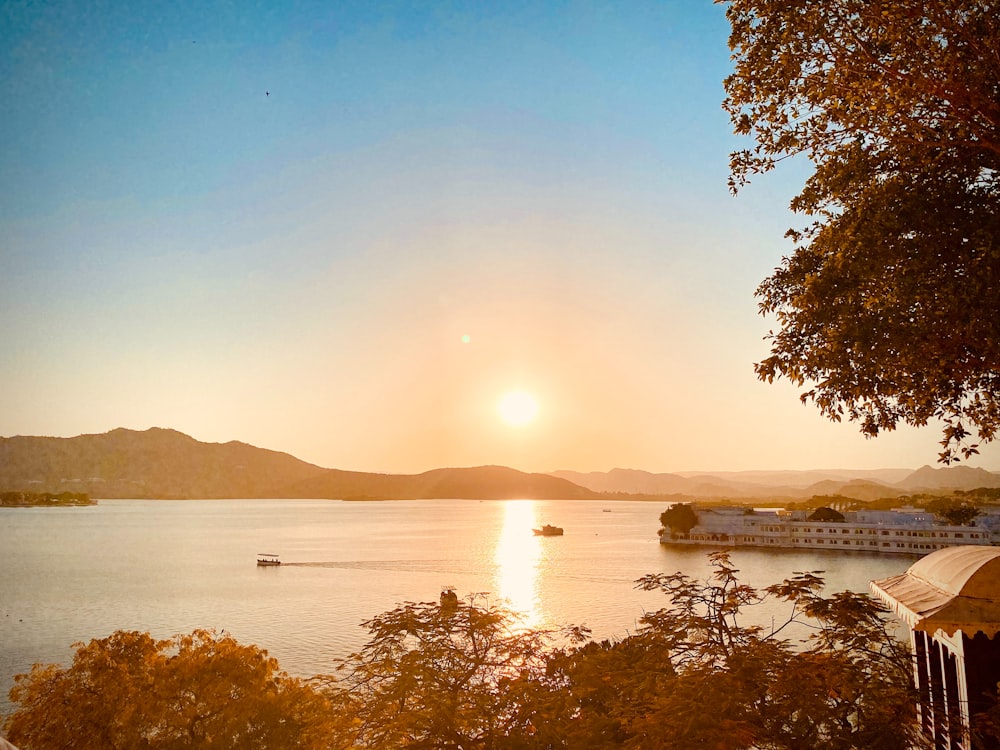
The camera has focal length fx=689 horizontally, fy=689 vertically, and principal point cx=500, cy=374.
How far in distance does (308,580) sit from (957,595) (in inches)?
2307

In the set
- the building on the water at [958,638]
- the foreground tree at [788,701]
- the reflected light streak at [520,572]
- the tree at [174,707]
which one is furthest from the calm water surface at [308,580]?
the building on the water at [958,638]

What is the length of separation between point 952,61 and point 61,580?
2650 inches

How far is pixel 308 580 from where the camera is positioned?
58.4 meters

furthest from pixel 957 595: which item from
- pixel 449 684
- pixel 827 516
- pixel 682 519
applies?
pixel 827 516

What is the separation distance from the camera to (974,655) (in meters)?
5.49

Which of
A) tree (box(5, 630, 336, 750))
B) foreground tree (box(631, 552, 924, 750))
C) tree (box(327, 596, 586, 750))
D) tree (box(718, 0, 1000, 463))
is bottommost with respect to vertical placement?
tree (box(5, 630, 336, 750))

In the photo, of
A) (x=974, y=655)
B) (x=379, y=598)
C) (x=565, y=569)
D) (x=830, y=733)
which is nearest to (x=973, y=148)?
(x=974, y=655)

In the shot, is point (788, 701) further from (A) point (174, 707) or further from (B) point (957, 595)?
(A) point (174, 707)

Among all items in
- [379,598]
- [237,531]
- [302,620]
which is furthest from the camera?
[237,531]

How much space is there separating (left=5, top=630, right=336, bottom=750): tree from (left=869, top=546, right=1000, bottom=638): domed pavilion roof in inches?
433

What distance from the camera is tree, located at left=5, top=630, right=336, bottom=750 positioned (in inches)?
545

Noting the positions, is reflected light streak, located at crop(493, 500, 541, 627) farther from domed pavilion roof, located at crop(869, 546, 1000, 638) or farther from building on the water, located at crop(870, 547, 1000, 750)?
domed pavilion roof, located at crop(869, 546, 1000, 638)

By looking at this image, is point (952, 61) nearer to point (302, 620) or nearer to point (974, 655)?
point (974, 655)

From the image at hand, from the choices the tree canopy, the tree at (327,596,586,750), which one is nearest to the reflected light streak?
the tree canopy
